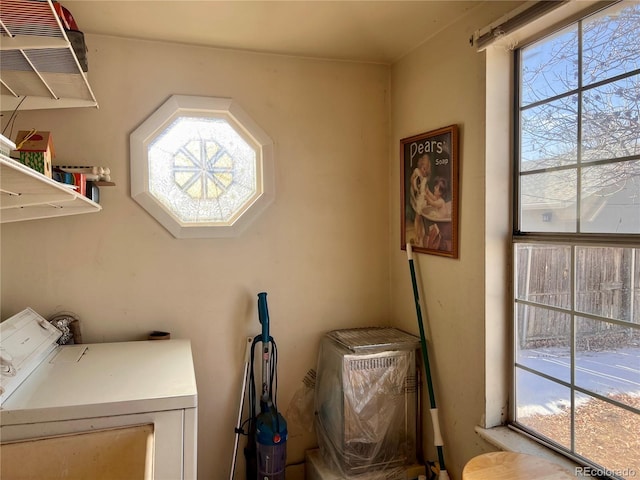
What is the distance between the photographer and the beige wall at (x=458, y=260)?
191 cm

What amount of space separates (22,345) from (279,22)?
68.3 inches

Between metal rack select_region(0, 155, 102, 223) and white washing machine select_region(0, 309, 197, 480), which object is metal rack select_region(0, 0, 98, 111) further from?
white washing machine select_region(0, 309, 197, 480)

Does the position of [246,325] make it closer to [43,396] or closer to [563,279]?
[43,396]

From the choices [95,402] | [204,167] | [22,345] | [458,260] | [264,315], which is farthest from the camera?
[204,167]

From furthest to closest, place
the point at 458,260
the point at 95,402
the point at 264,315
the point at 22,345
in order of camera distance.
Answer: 1. the point at 264,315
2. the point at 458,260
3. the point at 22,345
4. the point at 95,402

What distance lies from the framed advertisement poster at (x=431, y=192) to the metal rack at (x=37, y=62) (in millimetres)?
1551

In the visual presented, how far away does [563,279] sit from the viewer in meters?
1.66

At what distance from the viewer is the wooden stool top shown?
4.74 feet

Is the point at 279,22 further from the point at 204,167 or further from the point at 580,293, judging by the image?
the point at 580,293

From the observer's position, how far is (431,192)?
2.25 metres

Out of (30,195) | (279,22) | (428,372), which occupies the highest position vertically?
(279,22)

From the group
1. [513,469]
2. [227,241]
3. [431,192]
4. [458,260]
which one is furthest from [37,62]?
[513,469]

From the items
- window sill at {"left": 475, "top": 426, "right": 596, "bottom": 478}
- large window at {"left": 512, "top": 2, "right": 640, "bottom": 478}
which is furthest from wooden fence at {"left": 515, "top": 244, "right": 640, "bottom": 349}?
window sill at {"left": 475, "top": 426, "right": 596, "bottom": 478}

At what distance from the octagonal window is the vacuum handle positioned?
0.38m
